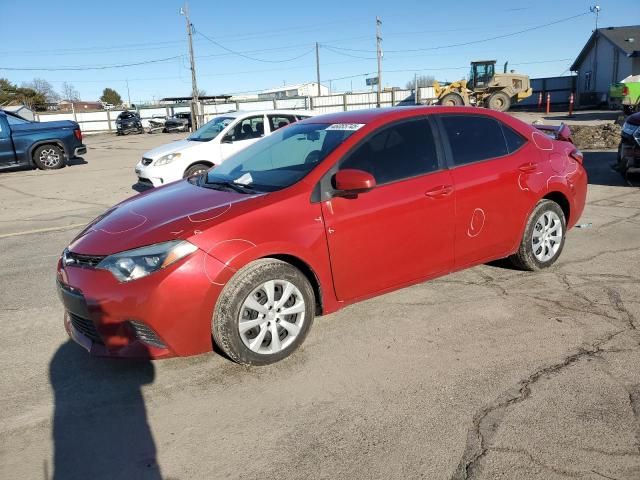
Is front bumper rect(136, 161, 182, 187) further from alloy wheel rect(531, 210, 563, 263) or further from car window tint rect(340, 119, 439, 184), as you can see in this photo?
alloy wheel rect(531, 210, 563, 263)

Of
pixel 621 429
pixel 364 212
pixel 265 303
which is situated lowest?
pixel 621 429

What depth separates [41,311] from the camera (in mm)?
4551

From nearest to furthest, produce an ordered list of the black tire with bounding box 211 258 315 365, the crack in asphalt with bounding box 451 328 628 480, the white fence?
the crack in asphalt with bounding box 451 328 628 480 → the black tire with bounding box 211 258 315 365 → the white fence

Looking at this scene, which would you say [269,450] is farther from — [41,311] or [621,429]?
[41,311]

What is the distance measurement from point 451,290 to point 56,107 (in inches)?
2625

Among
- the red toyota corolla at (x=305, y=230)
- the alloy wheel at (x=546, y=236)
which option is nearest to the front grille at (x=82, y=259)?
the red toyota corolla at (x=305, y=230)

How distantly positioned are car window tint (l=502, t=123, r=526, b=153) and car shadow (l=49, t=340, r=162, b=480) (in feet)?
11.5

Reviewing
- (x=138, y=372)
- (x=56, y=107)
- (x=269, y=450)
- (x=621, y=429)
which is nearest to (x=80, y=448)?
(x=138, y=372)

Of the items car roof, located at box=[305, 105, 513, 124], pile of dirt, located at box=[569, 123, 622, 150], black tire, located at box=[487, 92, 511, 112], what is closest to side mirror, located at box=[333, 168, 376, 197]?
car roof, located at box=[305, 105, 513, 124]

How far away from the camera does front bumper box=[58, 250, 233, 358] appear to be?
3105 millimetres

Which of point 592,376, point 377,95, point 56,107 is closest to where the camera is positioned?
point 592,376

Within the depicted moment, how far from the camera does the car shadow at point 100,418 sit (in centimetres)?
258

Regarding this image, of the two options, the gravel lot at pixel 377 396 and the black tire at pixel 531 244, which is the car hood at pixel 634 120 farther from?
the gravel lot at pixel 377 396

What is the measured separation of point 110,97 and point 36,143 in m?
80.9
